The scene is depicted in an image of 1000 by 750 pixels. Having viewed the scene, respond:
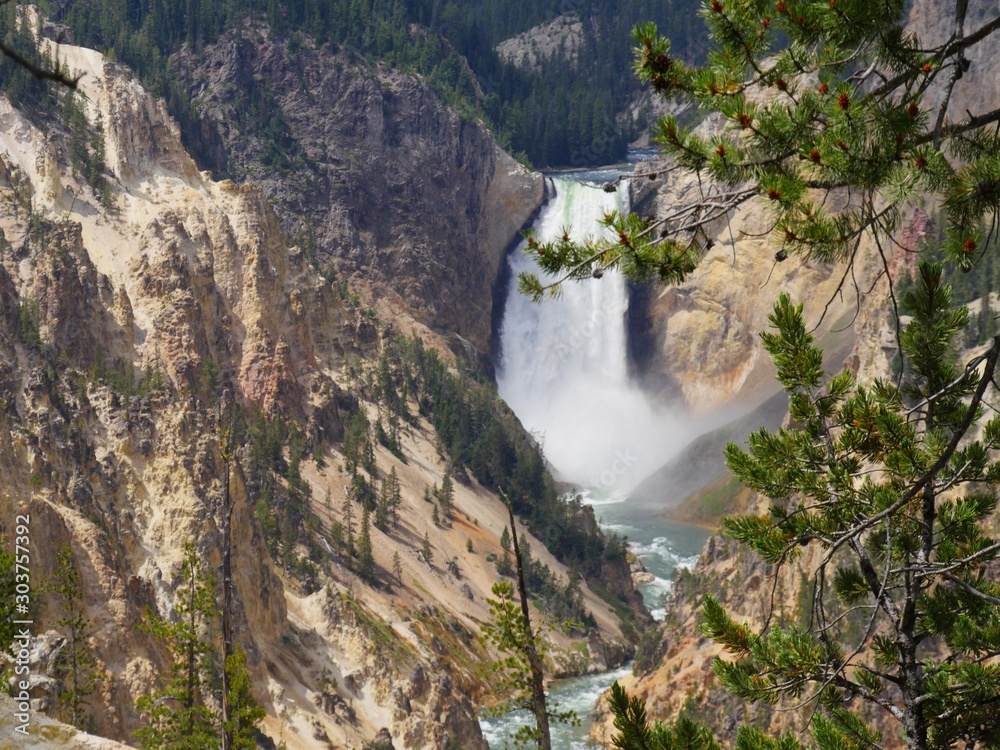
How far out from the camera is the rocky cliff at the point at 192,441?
3316 centimetres

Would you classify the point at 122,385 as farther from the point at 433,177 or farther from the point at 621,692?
the point at 433,177

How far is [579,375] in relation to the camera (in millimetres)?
111188

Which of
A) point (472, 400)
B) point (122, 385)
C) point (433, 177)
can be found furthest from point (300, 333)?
point (433, 177)

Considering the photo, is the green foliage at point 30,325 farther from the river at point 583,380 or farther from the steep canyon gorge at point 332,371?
the river at point 583,380

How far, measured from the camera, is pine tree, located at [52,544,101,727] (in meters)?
24.2

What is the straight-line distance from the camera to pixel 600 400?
11069 centimetres

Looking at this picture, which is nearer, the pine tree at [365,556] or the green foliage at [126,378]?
the green foliage at [126,378]

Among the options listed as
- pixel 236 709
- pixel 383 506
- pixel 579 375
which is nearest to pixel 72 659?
pixel 236 709

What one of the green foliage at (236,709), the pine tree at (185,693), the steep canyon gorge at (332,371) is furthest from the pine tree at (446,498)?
the green foliage at (236,709)

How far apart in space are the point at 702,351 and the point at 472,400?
28.8 m

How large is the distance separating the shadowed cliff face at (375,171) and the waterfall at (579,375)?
4384mm

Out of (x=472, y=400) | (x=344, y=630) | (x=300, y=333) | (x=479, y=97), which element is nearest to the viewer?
(x=344, y=630)

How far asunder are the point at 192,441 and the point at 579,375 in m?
73.3

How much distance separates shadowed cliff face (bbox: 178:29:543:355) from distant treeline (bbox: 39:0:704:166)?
9.12 feet
